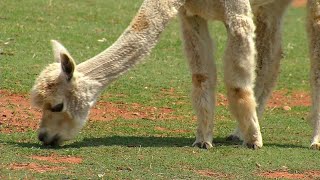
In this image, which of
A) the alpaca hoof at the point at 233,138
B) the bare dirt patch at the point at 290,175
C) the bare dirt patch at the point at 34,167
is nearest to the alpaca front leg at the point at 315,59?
the alpaca hoof at the point at 233,138

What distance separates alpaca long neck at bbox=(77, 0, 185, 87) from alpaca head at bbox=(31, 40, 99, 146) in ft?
0.50

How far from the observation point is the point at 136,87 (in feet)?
45.1

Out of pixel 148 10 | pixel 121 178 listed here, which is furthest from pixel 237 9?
pixel 121 178

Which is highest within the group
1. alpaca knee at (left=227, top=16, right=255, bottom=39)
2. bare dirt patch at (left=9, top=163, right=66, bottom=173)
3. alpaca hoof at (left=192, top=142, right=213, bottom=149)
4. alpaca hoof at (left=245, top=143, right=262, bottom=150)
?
alpaca knee at (left=227, top=16, right=255, bottom=39)

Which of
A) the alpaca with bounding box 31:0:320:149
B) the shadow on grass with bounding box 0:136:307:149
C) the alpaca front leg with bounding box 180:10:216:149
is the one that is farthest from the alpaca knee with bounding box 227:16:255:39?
the shadow on grass with bounding box 0:136:307:149

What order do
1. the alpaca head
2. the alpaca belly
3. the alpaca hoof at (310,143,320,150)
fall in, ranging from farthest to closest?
the alpaca hoof at (310,143,320,150) < the alpaca belly < the alpaca head

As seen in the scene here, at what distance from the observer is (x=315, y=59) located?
1056cm

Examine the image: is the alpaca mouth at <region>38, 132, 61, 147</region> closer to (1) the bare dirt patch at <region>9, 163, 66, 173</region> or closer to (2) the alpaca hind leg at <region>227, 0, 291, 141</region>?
(1) the bare dirt patch at <region>9, 163, 66, 173</region>

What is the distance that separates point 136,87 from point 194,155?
14.6 feet

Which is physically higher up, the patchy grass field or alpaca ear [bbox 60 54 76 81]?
alpaca ear [bbox 60 54 76 81]

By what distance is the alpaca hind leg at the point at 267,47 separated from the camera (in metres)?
11.2

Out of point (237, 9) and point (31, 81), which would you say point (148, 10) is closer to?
point (237, 9)

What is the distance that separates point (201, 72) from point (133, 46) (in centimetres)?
103

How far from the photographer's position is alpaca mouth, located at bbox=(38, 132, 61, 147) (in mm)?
9180
